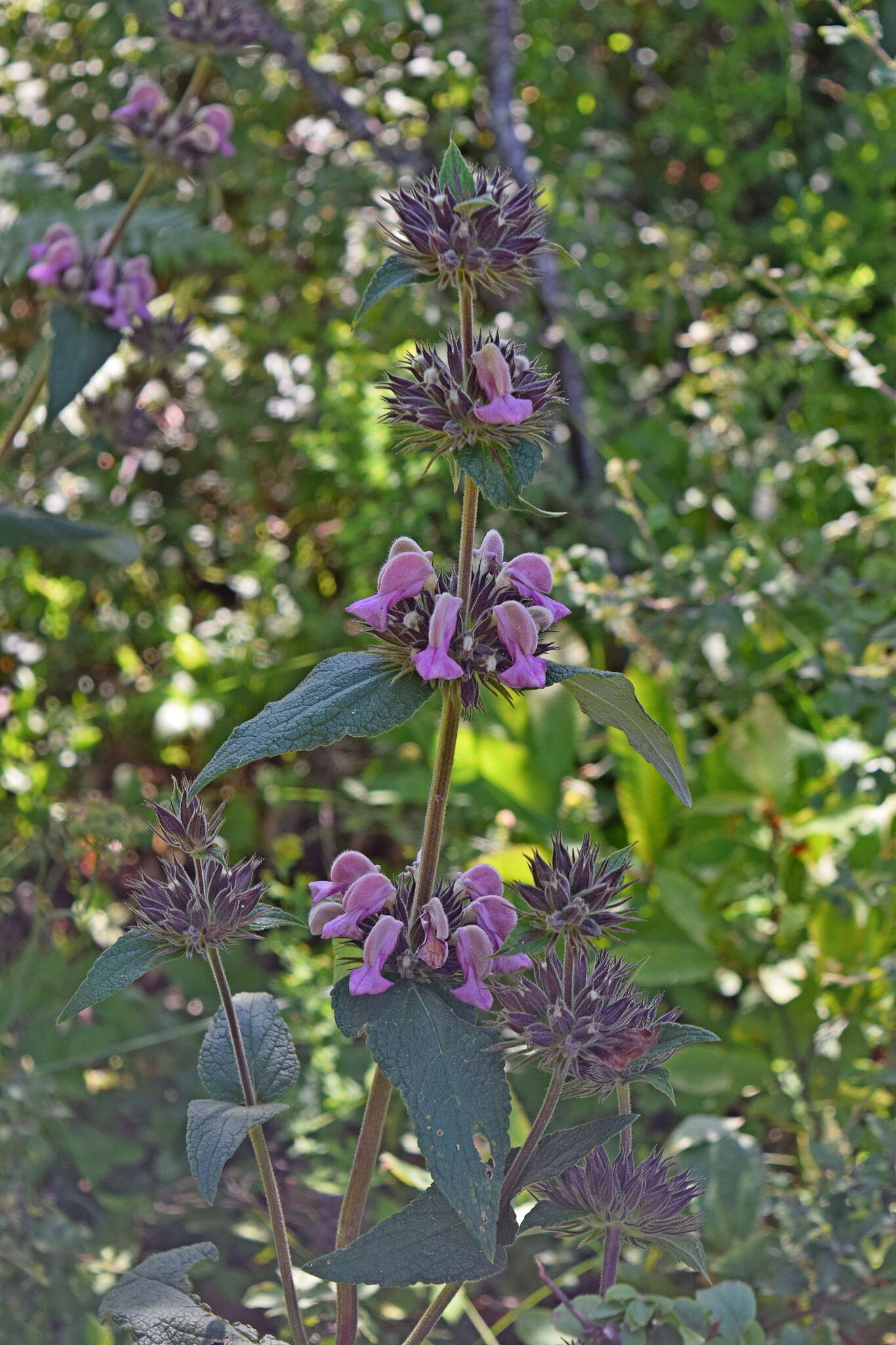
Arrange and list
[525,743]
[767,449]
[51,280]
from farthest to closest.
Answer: [767,449] → [525,743] → [51,280]

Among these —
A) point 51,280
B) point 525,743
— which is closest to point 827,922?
point 525,743

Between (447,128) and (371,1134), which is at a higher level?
(447,128)

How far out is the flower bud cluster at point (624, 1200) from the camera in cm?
67

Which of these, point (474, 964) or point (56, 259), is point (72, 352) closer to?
point (56, 259)

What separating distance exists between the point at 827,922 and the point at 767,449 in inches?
30.6

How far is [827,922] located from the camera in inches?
57.7

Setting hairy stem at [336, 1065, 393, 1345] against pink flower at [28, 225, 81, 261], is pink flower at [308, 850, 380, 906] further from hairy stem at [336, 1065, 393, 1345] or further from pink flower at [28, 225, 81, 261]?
pink flower at [28, 225, 81, 261]

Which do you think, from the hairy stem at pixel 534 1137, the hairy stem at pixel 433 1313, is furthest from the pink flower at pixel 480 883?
the hairy stem at pixel 433 1313

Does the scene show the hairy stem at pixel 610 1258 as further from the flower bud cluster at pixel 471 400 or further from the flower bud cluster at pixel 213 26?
the flower bud cluster at pixel 213 26

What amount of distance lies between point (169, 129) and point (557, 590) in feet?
2.34

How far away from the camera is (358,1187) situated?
72 centimetres

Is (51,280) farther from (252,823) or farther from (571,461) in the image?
(571,461)

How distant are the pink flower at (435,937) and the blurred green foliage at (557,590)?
0.50m

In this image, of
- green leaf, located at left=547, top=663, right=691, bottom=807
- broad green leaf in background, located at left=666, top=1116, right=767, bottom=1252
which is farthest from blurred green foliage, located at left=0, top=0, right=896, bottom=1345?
green leaf, located at left=547, top=663, right=691, bottom=807
